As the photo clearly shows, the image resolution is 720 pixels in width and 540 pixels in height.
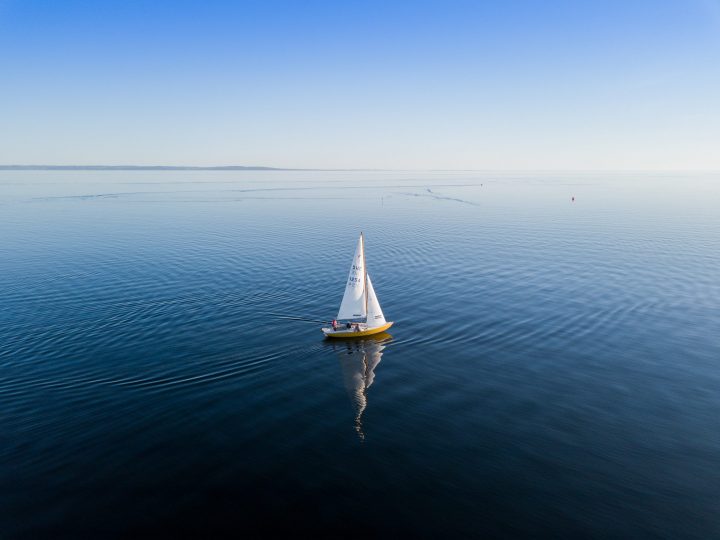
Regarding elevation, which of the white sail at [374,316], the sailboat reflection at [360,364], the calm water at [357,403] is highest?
the white sail at [374,316]

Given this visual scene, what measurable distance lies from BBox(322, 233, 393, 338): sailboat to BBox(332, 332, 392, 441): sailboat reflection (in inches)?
71.4

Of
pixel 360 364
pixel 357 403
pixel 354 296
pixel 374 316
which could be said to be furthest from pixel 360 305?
pixel 357 403

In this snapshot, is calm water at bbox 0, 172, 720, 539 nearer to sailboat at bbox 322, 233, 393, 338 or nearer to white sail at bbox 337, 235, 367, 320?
sailboat at bbox 322, 233, 393, 338

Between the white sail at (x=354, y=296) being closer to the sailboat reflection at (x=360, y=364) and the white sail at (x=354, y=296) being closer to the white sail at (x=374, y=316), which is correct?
the white sail at (x=374, y=316)

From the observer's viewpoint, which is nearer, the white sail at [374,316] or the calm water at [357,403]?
the calm water at [357,403]

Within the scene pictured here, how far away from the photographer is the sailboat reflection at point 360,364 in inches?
1806

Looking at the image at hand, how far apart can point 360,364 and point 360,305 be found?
1174cm

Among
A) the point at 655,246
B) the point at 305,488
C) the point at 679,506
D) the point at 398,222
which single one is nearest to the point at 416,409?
the point at 305,488

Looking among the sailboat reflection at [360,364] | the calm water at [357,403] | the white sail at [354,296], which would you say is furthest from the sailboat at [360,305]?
the calm water at [357,403]

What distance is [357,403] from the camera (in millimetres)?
45812

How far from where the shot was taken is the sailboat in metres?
63.1

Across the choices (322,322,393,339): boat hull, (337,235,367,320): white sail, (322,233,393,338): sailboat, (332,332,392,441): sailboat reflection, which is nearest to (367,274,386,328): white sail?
(322,233,393,338): sailboat

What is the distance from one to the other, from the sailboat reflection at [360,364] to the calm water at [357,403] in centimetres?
39

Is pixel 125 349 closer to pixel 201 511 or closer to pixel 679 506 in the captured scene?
pixel 201 511
